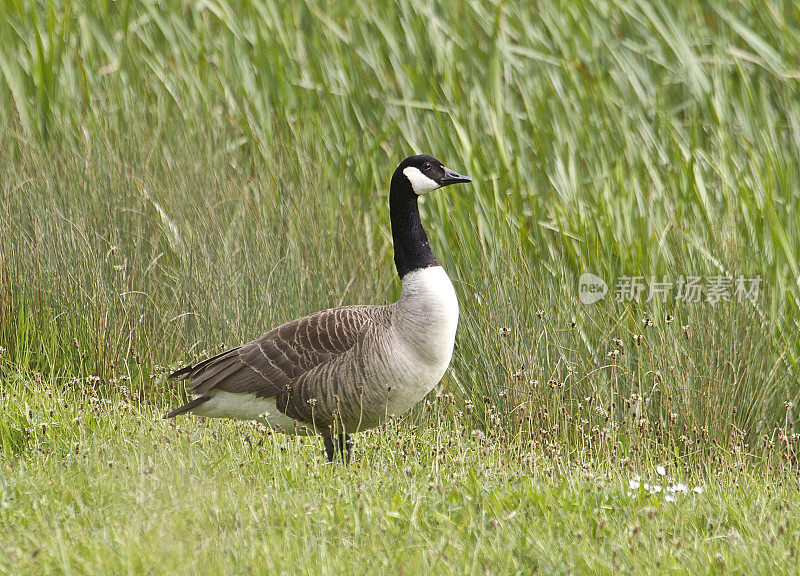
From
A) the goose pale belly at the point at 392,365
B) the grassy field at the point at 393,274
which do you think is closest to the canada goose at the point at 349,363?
the goose pale belly at the point at 392,365

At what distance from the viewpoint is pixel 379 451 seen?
18.9ft

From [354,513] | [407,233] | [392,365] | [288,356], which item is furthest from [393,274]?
[354,513]

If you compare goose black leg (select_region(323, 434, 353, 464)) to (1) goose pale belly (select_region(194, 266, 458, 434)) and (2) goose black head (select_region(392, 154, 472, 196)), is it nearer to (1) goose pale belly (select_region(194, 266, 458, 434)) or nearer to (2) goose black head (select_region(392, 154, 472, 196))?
(1) goose pale belly (select_region(194, 266, 458, 434))

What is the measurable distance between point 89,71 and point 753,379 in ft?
20.5

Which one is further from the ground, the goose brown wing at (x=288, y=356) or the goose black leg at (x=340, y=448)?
the goose brown wing at (x=288, y=356)

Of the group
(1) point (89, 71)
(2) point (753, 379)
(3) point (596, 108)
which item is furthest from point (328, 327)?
(1) point (89, 71)

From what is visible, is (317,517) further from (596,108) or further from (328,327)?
(596,108)

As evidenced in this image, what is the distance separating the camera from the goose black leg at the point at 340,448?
18.0 feet

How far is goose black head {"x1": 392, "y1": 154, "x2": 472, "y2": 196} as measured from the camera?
18.9ft

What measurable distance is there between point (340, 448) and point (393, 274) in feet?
6.64

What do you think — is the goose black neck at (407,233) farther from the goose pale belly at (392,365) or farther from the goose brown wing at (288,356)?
the goose brown wing at (288,356)

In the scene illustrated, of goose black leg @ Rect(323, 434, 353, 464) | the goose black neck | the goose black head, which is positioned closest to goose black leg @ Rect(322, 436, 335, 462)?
goose black leg @ Rect(323, 434, 353, 464)

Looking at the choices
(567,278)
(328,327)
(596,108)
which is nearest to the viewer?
(328,327)

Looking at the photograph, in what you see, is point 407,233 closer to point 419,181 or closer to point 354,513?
point 419,181
